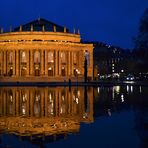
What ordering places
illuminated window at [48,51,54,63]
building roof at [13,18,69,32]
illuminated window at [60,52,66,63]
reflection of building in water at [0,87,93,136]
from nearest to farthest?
1. reflection of building in water at [0,87,93,136]
2. illuminated window at [48,51,54,63]
3. illuminated window at [60,52,66,63]
4. building roof at [13,18,69,32]

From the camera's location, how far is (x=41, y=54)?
97.9 meters

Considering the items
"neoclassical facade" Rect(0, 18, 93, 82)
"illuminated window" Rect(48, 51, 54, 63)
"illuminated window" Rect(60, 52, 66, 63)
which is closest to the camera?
"neoclassical facade" Rect(0, 18, 93, 82)

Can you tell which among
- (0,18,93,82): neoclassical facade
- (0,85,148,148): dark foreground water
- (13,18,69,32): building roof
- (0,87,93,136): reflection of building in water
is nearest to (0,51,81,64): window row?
(0,18,93,82): neoclassical facade

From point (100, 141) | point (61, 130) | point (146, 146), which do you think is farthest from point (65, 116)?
point (146, 146)

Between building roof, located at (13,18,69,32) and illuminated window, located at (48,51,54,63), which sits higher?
building roof, located at (13,18,69,32)

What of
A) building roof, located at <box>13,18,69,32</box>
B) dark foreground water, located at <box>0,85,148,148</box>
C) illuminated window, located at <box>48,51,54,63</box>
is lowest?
dark foreground water, located at <box>0,85,148,148</box>

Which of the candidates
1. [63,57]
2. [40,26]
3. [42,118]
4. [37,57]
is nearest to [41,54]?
[37,57]

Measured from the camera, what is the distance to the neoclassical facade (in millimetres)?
97750

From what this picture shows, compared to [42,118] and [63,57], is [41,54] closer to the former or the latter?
[63,57]

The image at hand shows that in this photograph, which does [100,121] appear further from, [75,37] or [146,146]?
[75,37]

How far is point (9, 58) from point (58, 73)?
12.5 m

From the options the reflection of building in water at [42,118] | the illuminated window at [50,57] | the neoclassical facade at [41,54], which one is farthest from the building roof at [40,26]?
the reflection of building in water at [42,118]

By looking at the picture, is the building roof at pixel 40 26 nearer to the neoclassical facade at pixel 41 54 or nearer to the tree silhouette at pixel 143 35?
the neoclassical facade at pixel 41 54

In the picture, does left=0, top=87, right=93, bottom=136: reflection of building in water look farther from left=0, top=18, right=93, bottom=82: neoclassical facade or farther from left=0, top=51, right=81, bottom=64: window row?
left=0, top=51, right=81, bottom=64: window row
